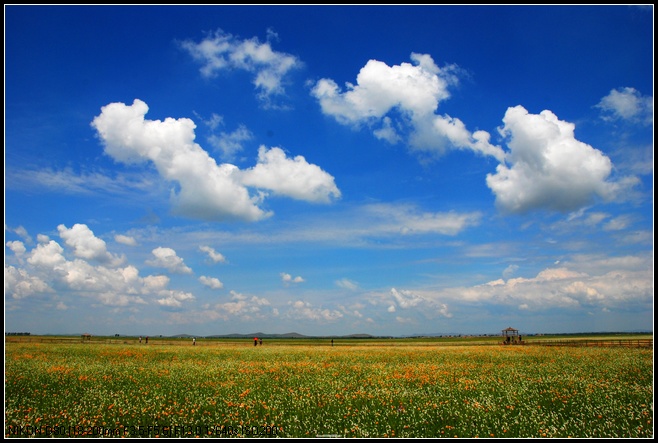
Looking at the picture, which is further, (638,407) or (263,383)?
(263,383)

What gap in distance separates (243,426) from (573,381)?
1789 cm

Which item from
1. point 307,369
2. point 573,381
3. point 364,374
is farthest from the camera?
point 307,369

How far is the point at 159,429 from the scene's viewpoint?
12594 mm

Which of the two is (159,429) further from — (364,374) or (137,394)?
(364,374)

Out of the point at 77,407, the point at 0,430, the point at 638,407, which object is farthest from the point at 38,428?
the point at 638,407

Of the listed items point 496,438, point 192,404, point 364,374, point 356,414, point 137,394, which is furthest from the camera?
point 364,374

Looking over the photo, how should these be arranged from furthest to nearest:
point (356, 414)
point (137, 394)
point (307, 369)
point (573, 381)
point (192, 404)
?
point (307, 369)
point (573, 381)
point (137, 394)
point (192, 404)
point (356, 414)

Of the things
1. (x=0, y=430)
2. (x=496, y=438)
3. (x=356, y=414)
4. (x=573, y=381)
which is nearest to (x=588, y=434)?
(x=496, y=438)

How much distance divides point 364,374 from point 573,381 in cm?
1170

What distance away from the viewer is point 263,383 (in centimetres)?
2081

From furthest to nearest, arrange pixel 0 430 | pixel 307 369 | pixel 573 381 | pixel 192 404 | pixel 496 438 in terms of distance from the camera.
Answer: pixel 307 369 → pixel 573 381 → pixel 192 404 → pixel 0 430 → pixel 496 438

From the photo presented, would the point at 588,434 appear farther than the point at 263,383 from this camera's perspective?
No

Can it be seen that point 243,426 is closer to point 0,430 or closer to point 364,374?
point 0,430

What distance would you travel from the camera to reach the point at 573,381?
20.2m
